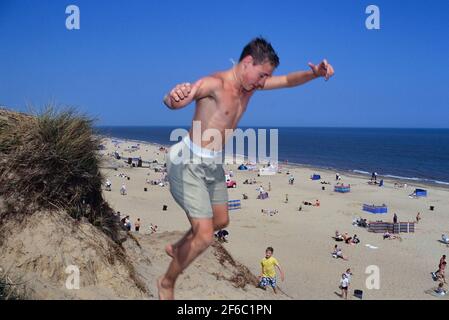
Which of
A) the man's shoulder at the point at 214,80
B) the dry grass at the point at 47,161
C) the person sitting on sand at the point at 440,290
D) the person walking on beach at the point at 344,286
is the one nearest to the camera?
the man's shoulder at the point at 214,80

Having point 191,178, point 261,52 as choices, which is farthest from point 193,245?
point 261,52

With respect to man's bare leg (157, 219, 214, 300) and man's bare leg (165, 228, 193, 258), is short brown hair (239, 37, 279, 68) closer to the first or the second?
man's bare leg (157, 219, 214, 300)

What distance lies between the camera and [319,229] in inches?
1005

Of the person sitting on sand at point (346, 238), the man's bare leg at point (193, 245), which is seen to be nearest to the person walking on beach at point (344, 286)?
the person sitting on sand at point (346, 238)

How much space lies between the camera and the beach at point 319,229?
661 inches

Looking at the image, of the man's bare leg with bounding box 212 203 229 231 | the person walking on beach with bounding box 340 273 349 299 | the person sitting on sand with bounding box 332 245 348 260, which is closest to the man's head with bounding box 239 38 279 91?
the man's bare leg with bounding box 212 203 229 231

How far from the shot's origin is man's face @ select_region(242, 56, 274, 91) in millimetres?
3506

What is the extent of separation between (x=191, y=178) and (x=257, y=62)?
1032 millimetres

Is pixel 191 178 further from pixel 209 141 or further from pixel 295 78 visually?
pixel 295 78

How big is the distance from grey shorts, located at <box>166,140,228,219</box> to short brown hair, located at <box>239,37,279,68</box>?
861mm

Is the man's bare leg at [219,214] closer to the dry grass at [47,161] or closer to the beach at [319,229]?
the dry grass at [47,161]

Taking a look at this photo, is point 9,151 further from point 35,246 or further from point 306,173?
point 306,173
